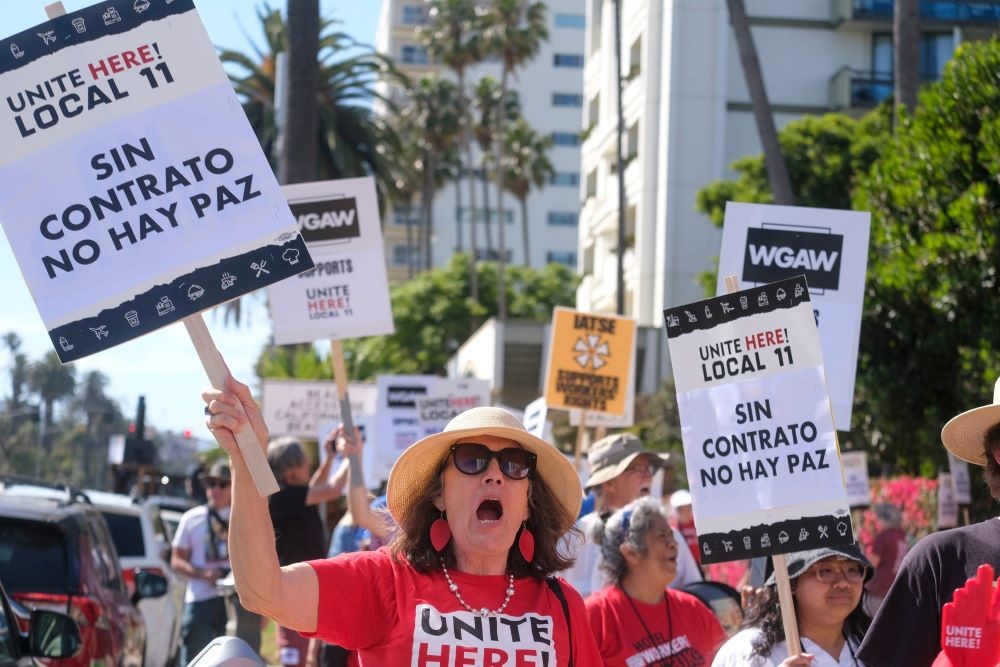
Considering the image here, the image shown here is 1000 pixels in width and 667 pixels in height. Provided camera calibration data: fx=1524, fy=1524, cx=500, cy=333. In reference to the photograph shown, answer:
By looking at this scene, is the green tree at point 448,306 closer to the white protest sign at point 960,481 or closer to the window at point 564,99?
the window at point 564,99

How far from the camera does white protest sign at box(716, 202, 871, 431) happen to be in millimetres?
7176

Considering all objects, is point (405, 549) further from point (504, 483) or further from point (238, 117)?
point (238, 117)

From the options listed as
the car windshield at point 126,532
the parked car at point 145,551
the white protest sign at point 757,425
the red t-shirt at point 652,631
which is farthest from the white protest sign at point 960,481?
the white protest sign at point 757,425

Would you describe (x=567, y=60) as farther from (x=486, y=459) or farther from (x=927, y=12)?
(x=486, y=459)

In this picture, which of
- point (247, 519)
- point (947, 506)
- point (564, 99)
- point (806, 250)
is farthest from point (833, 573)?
point (564, 99)

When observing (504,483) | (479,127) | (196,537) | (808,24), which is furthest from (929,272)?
(479,127)

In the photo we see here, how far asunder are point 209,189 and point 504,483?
44.7 inches

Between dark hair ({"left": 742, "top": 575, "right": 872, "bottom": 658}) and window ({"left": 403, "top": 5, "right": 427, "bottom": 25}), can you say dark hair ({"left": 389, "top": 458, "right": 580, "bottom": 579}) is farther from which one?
window ({"left": 403, "top": 5, "right": 427, "bottom": 25})

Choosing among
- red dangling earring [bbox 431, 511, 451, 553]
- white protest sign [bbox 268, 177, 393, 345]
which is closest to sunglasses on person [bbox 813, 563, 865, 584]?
red dangling earring [bbox 431, 511, 451, 553]

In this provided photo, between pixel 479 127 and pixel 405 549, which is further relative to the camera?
pixel 479 127

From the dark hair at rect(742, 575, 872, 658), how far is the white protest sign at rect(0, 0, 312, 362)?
6.83ft

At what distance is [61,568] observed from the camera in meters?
7.50

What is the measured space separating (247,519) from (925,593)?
6.45ft

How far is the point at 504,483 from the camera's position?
13.9ft
